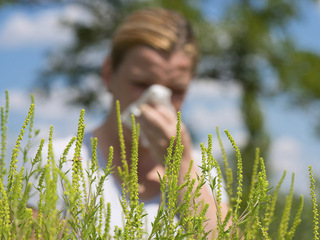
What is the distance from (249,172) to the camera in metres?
10.3

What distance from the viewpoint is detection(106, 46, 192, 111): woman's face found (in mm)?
3318

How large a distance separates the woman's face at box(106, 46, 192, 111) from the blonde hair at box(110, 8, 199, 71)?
0.06 metres

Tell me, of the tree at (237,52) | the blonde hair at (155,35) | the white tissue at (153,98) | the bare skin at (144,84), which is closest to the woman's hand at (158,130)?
the white tissue at (153,98)

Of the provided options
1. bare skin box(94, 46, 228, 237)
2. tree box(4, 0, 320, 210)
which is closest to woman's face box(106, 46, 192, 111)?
bare skin box(94, 46, 228, 237)

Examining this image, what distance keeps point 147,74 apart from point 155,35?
355mm

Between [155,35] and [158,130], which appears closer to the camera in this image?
[158,130]

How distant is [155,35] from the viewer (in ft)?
11.4

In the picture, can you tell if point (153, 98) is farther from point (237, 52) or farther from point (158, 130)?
point (237, 52)

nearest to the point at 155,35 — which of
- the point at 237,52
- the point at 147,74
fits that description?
the point at 147,74

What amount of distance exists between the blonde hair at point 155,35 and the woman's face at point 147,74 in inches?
2.2

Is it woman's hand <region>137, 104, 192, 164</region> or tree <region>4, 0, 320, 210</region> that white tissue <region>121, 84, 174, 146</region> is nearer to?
woman's hand <region>137, 104, 192, 164</region>

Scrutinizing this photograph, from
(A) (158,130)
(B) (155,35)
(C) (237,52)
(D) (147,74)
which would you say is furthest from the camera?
(C) (237,52)

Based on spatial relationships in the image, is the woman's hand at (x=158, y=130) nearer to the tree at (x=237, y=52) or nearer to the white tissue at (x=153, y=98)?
the white tissue at (x=153, y=98)

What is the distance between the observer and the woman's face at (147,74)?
3.32m
